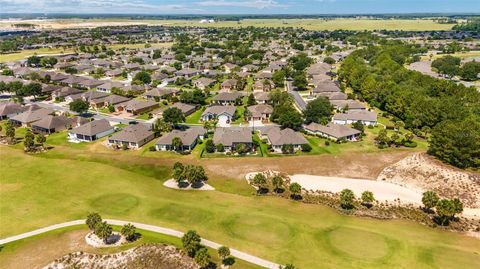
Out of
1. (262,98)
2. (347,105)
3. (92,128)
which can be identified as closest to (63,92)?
(92,128)

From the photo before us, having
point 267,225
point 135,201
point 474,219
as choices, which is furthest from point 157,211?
point 474,219

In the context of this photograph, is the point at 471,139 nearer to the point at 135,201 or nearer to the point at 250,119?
the point at 250,119

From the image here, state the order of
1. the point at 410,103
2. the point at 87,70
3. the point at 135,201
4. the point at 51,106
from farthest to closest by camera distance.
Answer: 1. the point at 87,70
2. the point at 51,106
3. the point at 410,103
4. the point at 135,201

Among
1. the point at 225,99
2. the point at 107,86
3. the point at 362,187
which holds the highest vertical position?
the point at 107,86

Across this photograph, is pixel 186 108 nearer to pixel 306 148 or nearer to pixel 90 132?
pixel 90 132

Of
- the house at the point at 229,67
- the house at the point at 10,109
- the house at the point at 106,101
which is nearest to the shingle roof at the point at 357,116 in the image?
the house at the point at 106,101

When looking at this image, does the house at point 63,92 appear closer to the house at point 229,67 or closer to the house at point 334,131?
the house at point 229,67
